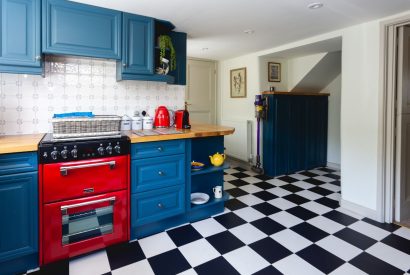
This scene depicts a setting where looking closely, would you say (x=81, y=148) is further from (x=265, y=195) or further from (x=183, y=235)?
(x=265, y=195)

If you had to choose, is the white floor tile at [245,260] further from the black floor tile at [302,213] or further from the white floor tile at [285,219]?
the black floor tile at [302,213]

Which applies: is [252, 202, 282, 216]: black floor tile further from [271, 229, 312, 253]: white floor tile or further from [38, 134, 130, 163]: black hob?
[38, 134, 130, 163]: black hob

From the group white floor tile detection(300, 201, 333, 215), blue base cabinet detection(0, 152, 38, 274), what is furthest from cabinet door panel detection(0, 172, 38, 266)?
white floor tile detection(300, 201, 333, 215)

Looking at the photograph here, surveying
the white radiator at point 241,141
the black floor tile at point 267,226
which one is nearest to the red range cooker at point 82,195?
the black floor tile at point 267,226

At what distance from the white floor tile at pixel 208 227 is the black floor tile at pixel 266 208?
552mm

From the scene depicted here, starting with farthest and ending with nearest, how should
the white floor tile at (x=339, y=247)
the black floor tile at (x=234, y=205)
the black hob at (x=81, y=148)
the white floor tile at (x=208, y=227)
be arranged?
1. the black floor tile at (x=234, y=205)
2. the white floor tile at (x=208, y=227)
3. the white floor tile at (x=339, y=247)
4. the black hob at (x=81, y=148)

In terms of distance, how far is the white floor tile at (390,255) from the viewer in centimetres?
185

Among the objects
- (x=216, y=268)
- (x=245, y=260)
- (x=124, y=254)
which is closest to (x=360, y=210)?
(x=245, y=260)

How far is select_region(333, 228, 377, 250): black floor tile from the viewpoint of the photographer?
83.0 inches

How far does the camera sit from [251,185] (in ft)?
11.8

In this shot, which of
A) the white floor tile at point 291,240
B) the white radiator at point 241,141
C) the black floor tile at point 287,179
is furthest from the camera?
the white radiator at point 241,141

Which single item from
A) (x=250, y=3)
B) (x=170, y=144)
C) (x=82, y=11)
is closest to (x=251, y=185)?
(x=170, y=144)

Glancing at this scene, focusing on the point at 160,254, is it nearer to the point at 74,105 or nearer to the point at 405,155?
the point at 74,105

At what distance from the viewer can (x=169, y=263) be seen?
1.86m
